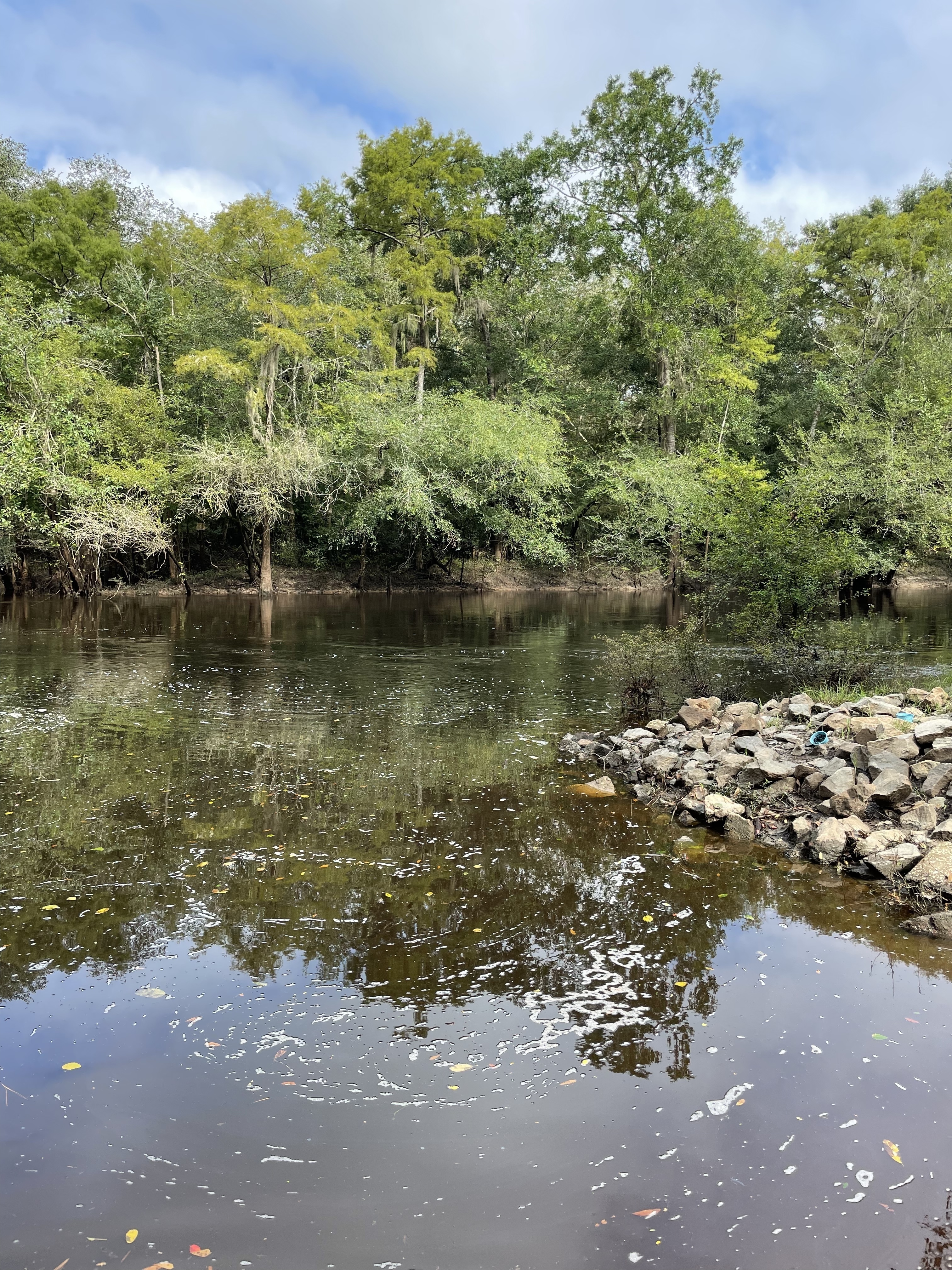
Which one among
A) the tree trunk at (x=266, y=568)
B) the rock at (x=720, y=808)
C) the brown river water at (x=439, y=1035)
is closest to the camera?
the brown river water at (x=439, y=1035)

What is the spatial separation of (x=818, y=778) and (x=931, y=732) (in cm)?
145

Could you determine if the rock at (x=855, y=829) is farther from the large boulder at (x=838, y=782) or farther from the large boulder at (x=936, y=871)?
the large boulder at (x=936, y=871)

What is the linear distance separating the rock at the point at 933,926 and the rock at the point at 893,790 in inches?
72.1

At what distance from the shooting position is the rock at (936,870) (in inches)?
266

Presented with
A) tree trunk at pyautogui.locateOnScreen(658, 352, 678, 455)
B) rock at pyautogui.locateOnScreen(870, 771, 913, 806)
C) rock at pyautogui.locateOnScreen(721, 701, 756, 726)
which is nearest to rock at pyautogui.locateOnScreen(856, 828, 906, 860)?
rock at pyautogui.locateOnScreen(870, 771, 913, 806)

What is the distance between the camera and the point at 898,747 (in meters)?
8.80

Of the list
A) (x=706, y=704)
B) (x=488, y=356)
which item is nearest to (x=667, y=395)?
(x=488, y=356)

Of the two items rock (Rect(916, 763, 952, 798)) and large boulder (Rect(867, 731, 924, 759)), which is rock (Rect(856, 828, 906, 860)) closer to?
rock (Rect(916, 763, 952, 798))

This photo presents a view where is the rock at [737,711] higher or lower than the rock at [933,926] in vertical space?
higher

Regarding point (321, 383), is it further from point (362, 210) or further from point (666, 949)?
point (666, 949)

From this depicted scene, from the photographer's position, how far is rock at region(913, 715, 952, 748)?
351 inches

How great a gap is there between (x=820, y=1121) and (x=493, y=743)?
25.5ft

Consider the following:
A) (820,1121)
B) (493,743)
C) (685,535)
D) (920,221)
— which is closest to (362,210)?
(685,535)

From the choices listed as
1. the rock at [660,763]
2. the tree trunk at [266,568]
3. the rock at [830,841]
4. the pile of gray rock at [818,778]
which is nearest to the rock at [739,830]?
the pile of gray rock at [818,778]
